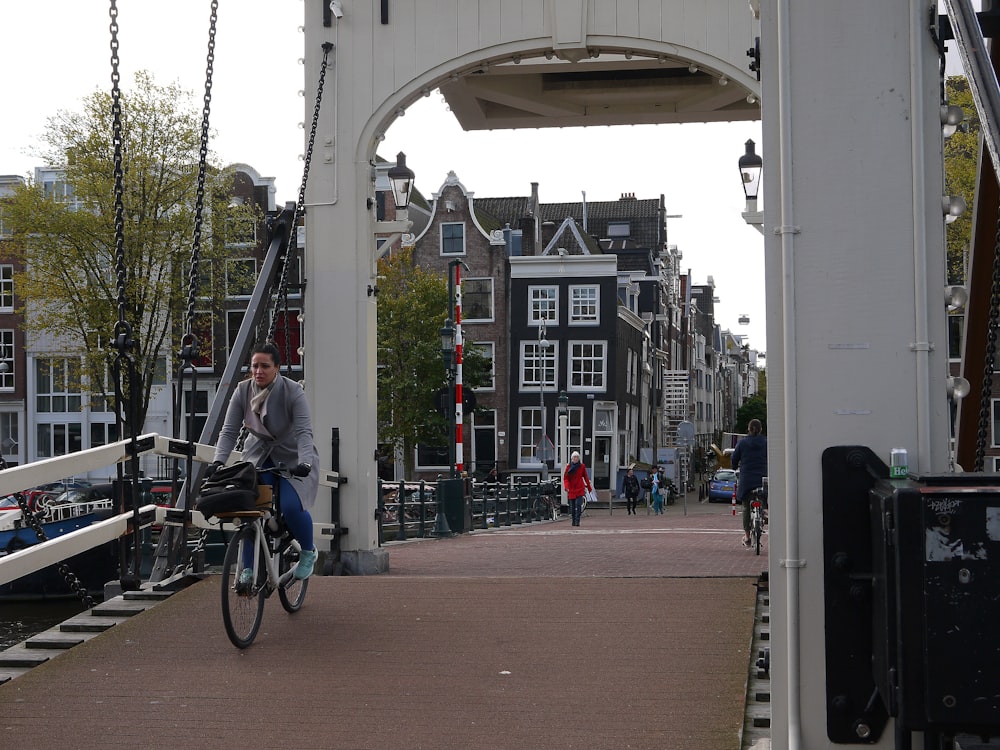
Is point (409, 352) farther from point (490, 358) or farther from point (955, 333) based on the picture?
point (955, 333)

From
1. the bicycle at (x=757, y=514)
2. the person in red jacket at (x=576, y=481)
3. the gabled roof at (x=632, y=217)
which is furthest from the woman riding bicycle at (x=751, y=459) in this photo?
the gabled roof at (x=632, y=217)

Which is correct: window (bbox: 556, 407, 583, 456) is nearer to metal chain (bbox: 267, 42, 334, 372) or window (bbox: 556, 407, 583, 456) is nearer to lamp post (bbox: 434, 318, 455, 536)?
lamp post (bbox: 434, 318, 455, 536)

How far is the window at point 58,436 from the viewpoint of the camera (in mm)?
45344

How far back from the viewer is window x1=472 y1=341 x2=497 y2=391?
46688mm

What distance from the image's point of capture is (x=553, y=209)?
59.9 m

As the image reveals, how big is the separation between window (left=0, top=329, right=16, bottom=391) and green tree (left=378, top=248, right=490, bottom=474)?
1353cm

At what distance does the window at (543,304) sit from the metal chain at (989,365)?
44.0m

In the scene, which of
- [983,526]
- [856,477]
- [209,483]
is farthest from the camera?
[209,483]

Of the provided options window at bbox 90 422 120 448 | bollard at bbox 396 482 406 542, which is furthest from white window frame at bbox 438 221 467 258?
bollard at bbox 396 482 406 542

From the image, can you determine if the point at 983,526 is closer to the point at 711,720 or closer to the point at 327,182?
the point at 711,720

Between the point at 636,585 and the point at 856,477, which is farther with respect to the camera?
the point at 636,585

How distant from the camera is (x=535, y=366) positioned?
47250mm

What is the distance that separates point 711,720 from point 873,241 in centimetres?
217

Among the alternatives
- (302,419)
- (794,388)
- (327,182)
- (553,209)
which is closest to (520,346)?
(553,209)
